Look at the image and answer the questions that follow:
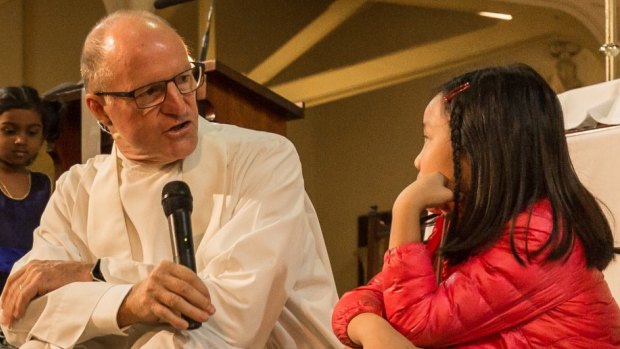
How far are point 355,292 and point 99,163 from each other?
1.08 metres

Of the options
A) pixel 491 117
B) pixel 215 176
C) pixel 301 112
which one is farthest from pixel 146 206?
pixel 301 112

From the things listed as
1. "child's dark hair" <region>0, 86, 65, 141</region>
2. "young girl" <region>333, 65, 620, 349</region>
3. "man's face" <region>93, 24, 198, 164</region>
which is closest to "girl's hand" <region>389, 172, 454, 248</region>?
"young girl" <region>333, 65, 620, 349</region>

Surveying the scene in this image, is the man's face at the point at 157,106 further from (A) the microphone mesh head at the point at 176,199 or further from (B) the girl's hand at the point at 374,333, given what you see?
(B) the girl's hand at the point at 374,333

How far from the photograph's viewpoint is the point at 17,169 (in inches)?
170

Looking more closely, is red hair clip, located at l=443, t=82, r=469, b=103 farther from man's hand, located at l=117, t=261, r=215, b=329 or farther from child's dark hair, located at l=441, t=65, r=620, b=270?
man's hand, located at l=117, t=261, r=215, b=329

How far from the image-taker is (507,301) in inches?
79.9

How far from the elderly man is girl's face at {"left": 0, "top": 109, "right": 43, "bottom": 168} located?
137 centimetres

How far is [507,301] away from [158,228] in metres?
1.07

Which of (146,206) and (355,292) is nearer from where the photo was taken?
(355,292)

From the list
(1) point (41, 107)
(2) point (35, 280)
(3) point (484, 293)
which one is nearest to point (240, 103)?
Result: (1) point (41, 107)

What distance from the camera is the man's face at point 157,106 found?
8.86ft

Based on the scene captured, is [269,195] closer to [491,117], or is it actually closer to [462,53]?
[491,117]

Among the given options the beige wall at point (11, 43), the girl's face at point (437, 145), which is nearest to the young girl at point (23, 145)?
the girl's face at point (437, 145)

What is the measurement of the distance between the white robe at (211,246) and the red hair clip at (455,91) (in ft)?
1.85
